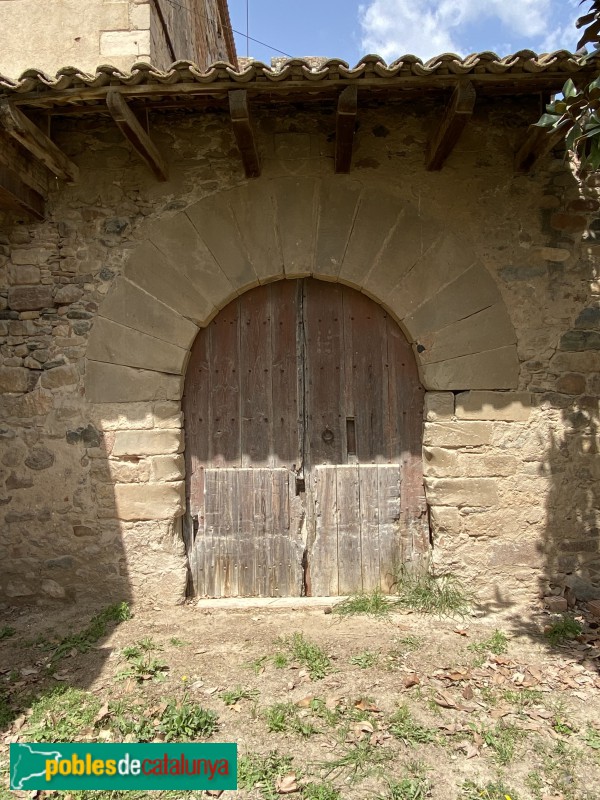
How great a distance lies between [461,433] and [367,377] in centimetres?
71

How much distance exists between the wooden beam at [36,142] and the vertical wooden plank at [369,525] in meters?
2.73

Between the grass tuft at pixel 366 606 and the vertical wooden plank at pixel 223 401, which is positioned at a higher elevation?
the vertical wooden plank at pixel 223 401

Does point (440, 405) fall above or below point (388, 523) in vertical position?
above

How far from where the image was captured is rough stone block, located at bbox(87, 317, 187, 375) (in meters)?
3.47

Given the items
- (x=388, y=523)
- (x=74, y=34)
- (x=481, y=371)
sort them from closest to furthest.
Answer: (x=481, y=371)
(x=388, y=523)
(x=74, y=34)

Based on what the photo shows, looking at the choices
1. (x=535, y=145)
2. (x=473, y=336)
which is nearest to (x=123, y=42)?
(x=535, y=145)

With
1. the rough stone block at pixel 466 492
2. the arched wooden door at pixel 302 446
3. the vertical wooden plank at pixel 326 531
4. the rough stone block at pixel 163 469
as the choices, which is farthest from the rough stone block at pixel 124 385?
the rough stone block at pixel 466 492

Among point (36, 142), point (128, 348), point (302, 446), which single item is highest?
point (36, 142)

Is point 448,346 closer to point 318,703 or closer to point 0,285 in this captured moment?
point 318,703

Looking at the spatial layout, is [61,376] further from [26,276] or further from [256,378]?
[256,378]

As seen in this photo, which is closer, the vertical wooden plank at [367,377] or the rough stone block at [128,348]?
the rough stone block at [128,348]

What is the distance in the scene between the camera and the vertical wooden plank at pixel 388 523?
3.64 m

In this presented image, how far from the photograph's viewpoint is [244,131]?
310 centimetres

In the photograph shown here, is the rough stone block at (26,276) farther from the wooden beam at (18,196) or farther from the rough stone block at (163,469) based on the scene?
the rough stone block at (163,469)
